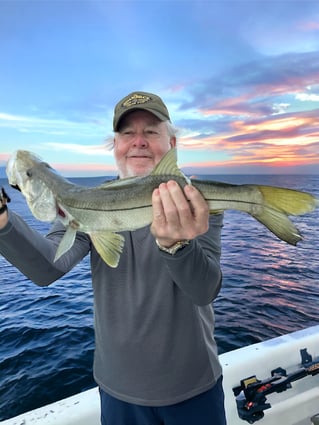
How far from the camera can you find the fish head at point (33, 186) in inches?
108

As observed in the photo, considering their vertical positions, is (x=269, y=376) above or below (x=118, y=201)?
below

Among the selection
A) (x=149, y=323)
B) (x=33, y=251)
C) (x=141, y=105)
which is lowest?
(x=149, y=323)

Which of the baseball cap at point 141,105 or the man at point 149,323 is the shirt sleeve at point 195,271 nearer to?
the man at point 149,323

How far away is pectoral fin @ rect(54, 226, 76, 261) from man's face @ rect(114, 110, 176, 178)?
120cm

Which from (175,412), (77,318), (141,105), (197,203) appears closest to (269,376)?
(175,412)

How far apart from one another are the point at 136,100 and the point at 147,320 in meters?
2.27

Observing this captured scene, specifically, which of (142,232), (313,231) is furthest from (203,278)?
(313,231)

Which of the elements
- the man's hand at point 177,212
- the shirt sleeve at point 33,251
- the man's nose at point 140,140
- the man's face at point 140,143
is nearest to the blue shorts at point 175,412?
the shirt sleeve at point 33,251

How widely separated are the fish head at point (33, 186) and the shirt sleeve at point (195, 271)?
0.98 metres

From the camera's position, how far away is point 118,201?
102 inches

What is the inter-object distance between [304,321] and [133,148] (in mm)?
9673

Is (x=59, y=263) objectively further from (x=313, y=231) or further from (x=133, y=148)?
(x=313, y=231)

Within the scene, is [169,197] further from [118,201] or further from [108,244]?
[108,244]

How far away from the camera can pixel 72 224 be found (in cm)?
274
